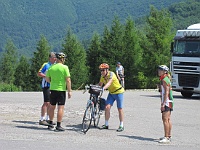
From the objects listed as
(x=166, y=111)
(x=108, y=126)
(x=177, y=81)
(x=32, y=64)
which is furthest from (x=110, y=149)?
(x=32, y=64)

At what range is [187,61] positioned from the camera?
930 inches

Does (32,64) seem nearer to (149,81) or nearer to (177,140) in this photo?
(149,81)

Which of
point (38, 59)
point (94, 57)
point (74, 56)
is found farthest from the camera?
point (38, 59)

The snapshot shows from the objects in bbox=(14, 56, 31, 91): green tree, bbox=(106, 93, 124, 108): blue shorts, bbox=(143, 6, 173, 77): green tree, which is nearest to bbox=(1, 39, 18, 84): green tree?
bbox=(14, 56, 31, 91): green tree

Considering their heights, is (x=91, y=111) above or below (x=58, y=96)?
below

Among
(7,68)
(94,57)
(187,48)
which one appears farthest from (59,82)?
(7,68)

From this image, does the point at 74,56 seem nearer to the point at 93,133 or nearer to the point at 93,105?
the point at 93,105

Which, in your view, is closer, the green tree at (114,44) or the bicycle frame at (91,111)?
the bicycle frame at (91,111)

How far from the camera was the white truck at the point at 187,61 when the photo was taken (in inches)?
925

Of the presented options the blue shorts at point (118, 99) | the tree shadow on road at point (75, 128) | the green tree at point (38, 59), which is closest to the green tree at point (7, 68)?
the green tree at point (38, 59)

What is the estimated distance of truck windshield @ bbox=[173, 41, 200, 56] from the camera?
23.5 meters

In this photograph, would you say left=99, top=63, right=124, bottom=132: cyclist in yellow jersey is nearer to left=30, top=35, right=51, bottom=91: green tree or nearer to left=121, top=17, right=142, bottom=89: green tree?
left=121, top=17, right=142, bottom=89: green tree

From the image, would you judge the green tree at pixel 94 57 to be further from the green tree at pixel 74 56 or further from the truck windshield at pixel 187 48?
the truck windshield at pixel 187 48

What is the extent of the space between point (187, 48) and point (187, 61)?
0.67 m
